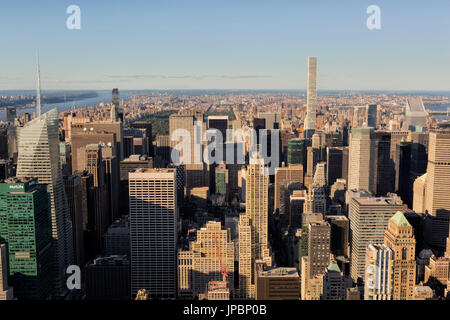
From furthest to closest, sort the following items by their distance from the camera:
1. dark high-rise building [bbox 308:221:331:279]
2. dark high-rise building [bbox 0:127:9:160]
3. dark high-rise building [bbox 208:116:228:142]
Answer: dark high-rise building [bbox 208:116:228:142], dark high-rise building [bbox 0:127:9:160], dark high-rise building [bbox 308:221:331:279]

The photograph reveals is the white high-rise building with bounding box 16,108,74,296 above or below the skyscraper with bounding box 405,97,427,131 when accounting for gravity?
below

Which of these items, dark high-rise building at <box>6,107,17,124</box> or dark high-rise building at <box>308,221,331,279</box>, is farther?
dark high-rise building at <box>6,107,17,124</box>

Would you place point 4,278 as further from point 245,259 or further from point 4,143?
point 4,143

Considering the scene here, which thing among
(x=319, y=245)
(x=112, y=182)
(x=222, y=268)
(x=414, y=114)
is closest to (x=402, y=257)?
(x=319, y=245)

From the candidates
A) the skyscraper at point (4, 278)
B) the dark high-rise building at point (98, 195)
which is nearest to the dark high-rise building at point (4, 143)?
the dark high-rise building at point (98, 195)

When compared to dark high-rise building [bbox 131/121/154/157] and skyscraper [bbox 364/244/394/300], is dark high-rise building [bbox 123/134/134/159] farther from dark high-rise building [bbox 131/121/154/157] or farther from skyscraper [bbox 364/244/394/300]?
skyscraper [bbox 364/244/394/300]

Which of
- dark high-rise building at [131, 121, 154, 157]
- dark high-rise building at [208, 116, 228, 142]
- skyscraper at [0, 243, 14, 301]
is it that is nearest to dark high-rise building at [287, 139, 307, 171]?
dark high-rise building at [208, 116, 228, 142]

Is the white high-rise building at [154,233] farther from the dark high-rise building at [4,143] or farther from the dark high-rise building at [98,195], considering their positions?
the dark high-rise building at [4,143]
